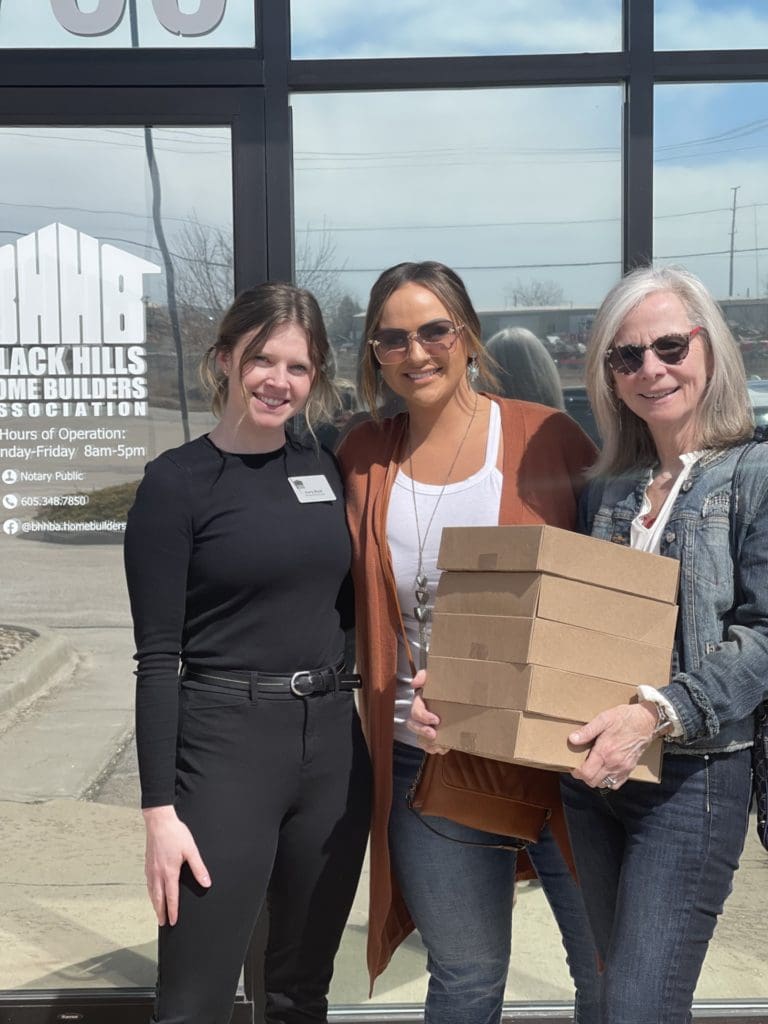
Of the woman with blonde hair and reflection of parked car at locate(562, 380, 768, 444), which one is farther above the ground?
reflection of parked car at locate(562, 380, 768, 444)

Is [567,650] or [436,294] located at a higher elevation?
[436,294]

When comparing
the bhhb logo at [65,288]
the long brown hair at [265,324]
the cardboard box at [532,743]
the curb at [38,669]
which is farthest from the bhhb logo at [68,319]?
the cardboard box at [532,743]

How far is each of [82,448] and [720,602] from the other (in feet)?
6.00

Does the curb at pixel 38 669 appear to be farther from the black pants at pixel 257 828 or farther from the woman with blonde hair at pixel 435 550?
the woman with blonde hair at pixel 435 550

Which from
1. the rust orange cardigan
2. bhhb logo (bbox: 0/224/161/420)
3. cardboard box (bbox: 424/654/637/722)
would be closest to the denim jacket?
cardboard box (bbox: 424/654/637/722)

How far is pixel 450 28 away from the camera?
305 centimetres

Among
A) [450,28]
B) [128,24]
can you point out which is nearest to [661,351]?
[450,28]

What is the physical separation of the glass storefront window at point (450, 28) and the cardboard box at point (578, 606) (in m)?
1.70

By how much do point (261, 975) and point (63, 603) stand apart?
1.14 metres

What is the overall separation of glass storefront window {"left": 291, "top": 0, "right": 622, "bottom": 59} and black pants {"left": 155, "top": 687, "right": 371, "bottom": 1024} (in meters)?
1.74

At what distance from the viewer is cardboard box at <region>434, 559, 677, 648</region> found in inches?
75.0

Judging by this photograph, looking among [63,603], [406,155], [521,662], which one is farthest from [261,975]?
[406,155]

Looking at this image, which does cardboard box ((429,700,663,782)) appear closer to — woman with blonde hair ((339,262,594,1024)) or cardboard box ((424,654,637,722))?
cardboard box ((424,654,637,722))

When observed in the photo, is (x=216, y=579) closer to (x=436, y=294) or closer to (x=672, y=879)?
(x=436, y=294)
